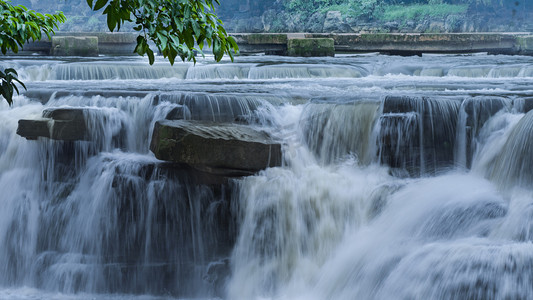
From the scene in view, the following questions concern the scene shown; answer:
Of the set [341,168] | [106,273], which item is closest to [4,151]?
[106,273]

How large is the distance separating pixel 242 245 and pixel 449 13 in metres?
33.3

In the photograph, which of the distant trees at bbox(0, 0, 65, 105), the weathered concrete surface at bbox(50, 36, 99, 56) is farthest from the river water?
the weathered concrete surface at bbox(50, 36, 99, 56)

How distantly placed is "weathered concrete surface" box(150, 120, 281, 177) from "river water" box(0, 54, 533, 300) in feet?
0.62

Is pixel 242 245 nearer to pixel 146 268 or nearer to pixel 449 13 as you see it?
pixel 146 268

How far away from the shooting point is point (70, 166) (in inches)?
296

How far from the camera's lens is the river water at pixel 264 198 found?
6.12 m

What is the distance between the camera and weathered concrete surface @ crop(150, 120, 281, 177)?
6.68 metres

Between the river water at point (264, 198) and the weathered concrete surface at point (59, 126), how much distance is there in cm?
12

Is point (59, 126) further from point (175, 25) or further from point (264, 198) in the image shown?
point (175, 25)

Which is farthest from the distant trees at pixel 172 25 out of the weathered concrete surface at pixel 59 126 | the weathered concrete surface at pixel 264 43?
the weathered concrete surface at pixel 264 43

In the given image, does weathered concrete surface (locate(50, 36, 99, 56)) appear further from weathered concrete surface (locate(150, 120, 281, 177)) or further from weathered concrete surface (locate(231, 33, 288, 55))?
weathered concrete surface (locate(150, 120, 281, 177))

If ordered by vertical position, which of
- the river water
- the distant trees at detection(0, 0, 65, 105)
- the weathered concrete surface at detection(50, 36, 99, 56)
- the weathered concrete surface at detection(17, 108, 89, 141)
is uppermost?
the distant trees at detection(0, 0, 65, 105)

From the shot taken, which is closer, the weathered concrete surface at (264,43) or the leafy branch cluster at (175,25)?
the leafy branch cluster at (175,25)

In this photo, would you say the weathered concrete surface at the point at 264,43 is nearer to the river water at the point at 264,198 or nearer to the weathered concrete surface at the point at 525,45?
the weathered concrete surface at the point at 525,45
